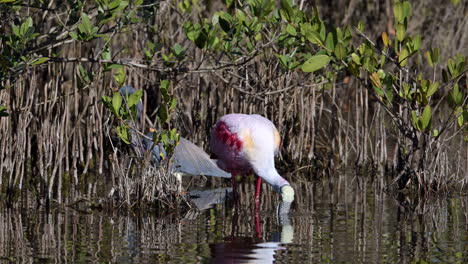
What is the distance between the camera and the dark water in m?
5.57

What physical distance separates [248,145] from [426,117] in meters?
1.34

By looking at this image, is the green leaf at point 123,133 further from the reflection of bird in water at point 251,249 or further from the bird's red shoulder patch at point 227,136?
the reflection of bird in water at point 251,249

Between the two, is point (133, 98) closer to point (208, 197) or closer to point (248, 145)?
point (248, 145)

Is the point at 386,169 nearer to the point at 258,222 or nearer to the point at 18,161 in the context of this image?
the point at 258,222

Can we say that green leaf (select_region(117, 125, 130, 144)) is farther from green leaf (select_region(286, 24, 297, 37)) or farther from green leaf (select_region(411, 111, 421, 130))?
green leaf (select_region(411, 111, 421, 130))

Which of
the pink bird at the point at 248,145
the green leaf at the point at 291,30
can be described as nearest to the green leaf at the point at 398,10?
the green leaf at the point at 291,30

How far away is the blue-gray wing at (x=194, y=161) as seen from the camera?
8219 mm

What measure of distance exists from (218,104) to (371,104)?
412 cm

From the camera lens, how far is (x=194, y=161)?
829 cm

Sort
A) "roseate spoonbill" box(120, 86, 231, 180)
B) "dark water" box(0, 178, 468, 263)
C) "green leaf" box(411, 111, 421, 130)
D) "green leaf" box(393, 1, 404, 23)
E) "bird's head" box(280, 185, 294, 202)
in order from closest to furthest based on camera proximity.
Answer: "dark water" box(0, 178, 468, 263)
"bird's head" box(280, 185, 294, 202)
"green leaf" box(393, 1, 404, 23)
"green leaf" box(411, 111, 421, 130)
"roseate spoonbill" box(120, 86, 231, 180)

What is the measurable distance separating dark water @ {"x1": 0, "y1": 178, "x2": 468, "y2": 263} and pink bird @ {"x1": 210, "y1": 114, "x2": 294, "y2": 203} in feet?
0.92

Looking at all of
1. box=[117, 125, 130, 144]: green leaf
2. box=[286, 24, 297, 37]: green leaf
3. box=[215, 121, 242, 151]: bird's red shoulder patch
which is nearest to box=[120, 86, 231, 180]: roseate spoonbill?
box=[215, 121, 242, 151]: bird's red shoulder patch

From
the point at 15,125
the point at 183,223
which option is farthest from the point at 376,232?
the point at 15,125

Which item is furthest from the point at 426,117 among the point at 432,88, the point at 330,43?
the point at 330,43
